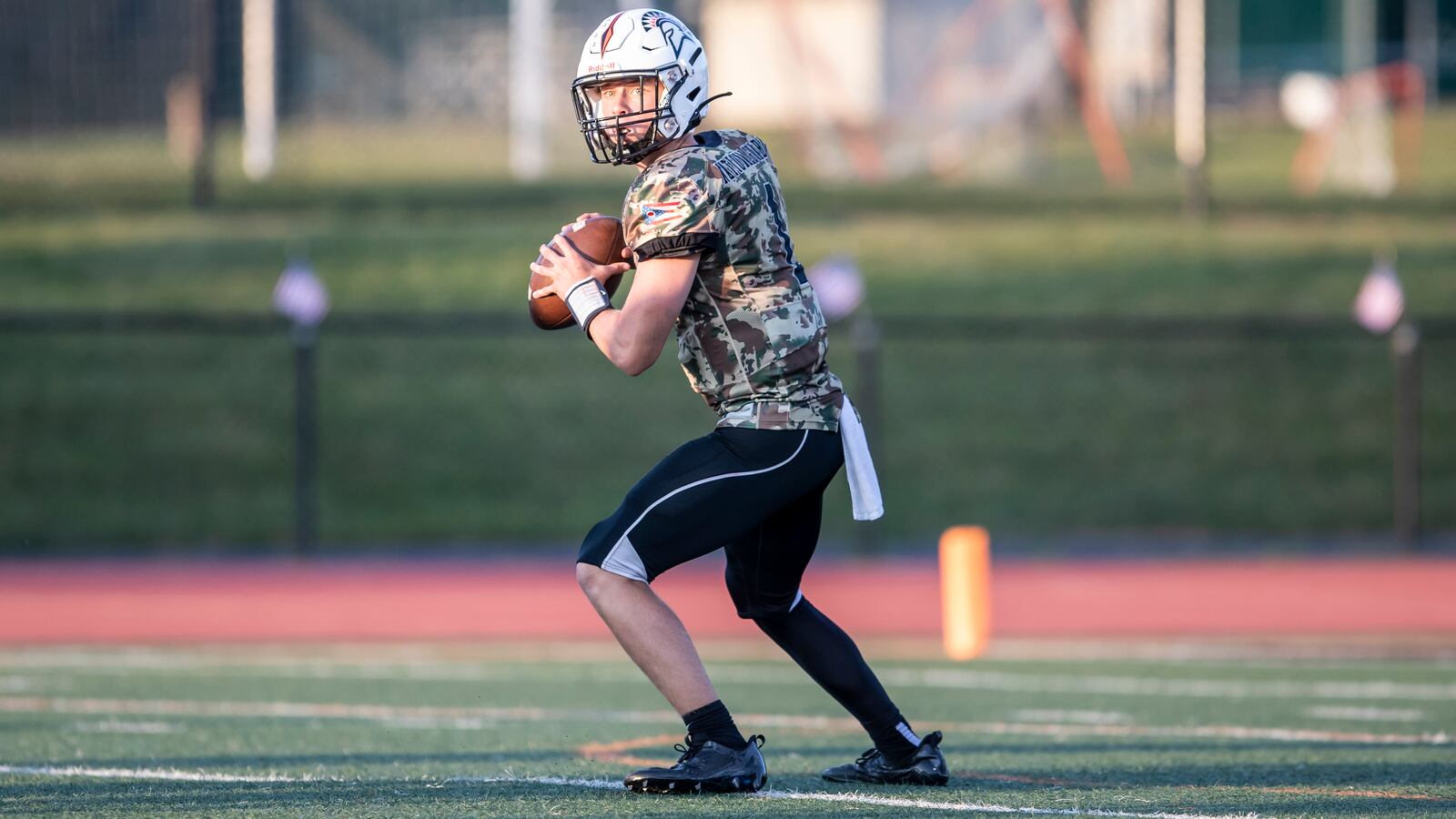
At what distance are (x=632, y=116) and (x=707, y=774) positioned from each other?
1.74m

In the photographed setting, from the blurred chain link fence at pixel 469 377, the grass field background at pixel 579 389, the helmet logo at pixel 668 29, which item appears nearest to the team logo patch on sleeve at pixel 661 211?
the helmet logo at pixel 668 29

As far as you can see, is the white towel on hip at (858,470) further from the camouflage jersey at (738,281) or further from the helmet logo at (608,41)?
the helmet logo at (608,41)

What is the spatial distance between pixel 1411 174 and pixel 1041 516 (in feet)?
35.3

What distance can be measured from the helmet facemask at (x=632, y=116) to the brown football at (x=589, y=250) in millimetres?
178

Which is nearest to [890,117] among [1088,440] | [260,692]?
[1088,440]

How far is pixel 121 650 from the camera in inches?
411

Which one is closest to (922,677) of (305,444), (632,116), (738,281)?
(738,281)

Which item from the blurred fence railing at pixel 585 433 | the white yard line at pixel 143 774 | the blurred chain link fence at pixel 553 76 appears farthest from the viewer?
the blurred chain link fence at pixel 553 76

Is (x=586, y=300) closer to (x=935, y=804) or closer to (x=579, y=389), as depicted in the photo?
(x=935, y=804)

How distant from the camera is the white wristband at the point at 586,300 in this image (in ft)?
16.3

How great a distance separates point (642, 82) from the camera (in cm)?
501

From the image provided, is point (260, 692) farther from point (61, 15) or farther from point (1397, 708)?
point (61, 15)

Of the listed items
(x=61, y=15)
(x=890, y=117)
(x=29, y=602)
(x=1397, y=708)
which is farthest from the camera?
(x=890, y=117)

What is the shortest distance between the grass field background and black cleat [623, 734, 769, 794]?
29.3 ft
